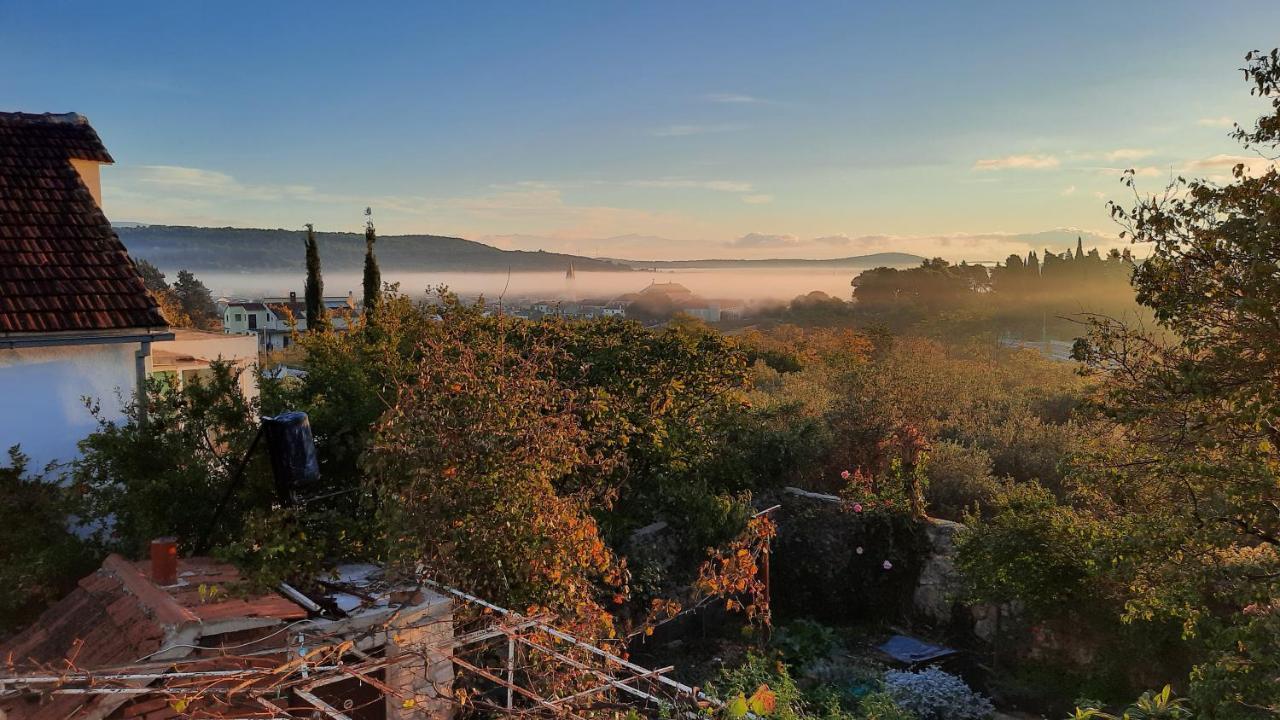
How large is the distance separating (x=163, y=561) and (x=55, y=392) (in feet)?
12.4

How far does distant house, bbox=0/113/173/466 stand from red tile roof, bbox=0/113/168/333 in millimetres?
10

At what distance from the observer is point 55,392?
27.4 ft

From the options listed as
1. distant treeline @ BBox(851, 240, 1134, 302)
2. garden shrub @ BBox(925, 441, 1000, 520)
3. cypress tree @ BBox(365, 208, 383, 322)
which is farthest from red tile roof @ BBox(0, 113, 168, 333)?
distant treeline @ BBox(851, 240, 1134, 302)

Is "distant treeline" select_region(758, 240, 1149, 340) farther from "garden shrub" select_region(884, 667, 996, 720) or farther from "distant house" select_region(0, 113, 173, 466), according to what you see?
"distant house" select_region(0, 113, 173, 466)

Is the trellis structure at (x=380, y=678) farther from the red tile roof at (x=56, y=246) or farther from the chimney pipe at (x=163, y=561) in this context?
the red tile roof at (x=56, y=246)

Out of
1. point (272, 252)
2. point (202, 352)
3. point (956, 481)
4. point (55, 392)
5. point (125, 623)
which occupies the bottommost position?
point (956, 481)

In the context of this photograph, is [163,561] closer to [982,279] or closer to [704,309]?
[704,309]

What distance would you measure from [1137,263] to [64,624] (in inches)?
379

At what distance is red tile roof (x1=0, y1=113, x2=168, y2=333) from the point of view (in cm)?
843

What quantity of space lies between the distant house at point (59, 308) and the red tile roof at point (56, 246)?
10mm

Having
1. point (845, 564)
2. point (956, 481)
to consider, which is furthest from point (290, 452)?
point (956, 481)

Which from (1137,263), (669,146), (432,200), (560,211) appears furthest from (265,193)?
(1137,263)

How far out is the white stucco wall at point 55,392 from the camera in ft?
26.6

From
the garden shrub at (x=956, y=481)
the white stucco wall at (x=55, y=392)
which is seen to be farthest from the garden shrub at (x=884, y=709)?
the white stucco wall at (x=55, y=392)
